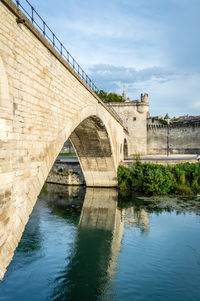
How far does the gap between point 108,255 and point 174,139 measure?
35989 mm

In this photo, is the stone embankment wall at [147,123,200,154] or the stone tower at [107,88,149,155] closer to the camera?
the stone embankment wall at [147,123,200,154]

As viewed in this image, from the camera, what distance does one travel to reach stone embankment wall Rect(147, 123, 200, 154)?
1593 inches

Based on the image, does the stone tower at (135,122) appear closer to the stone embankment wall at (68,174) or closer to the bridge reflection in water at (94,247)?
the stone embankment wall at (68,174)

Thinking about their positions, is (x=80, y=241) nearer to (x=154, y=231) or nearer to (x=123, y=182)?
(x=154, y=231)

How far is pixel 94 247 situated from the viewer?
33.3 ft

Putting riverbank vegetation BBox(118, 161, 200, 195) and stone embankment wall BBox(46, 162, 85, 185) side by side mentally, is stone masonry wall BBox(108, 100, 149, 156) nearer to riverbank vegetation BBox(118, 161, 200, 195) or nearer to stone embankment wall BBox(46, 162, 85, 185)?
stone embankment wall BBox(46, 162, 85, 185)

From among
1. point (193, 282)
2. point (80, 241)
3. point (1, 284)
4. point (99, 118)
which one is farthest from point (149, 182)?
point (1, 284)

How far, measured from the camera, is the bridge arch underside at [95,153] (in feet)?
60.4

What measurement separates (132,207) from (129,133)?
1092 inches

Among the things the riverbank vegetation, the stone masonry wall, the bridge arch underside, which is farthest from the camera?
the stone masonry wall

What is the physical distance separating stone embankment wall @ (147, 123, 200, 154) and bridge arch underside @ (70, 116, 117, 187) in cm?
2134

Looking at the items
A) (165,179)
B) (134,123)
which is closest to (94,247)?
(165,179)

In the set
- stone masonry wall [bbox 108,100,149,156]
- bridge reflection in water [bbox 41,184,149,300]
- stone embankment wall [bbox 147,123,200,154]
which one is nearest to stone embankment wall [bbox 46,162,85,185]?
bridge reflection in water [bbox 41,184,149,300]

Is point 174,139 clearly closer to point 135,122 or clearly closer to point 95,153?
point 135,122
